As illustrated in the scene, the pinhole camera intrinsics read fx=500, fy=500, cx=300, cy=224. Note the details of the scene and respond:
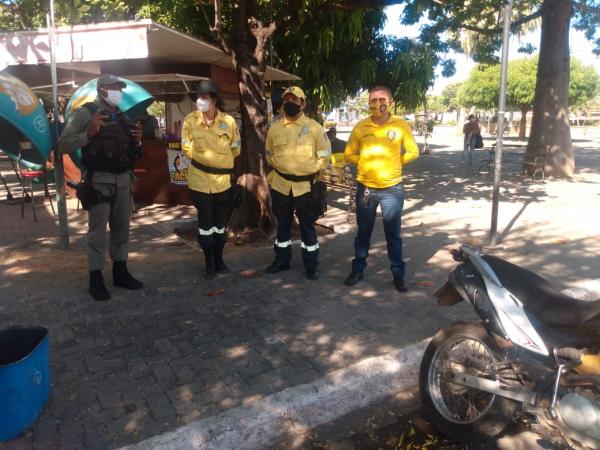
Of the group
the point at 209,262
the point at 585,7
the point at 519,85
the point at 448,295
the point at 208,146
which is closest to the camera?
the point at 448,295

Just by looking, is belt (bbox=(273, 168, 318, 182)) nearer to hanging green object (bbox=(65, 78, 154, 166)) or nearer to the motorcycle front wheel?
hanging green object (bbox=(65, 78, 154, 166))

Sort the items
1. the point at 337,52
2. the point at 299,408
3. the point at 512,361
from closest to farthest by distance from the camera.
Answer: the point at 512,361
the point at 299,408
the point at 337,52

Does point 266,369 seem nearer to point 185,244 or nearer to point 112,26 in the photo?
point 185,244

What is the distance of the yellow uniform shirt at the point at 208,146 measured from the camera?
507 centimetres

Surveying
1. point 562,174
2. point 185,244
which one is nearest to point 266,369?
point 185,244

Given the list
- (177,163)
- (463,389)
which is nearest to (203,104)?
(463,389)

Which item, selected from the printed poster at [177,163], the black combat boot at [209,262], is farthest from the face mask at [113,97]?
the printed poster at [177,163]

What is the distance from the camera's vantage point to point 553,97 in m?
13.8

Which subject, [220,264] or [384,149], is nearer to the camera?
[384,149]

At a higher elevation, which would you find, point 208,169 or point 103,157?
point 103,157

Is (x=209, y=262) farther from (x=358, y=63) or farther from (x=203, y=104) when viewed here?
(x=358, y=63)

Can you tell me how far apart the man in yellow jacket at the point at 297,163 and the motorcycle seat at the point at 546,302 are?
2.66 meters

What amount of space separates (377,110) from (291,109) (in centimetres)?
91

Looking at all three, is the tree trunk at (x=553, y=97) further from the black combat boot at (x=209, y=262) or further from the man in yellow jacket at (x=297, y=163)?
the black combat boot at (x=209, y=262)
